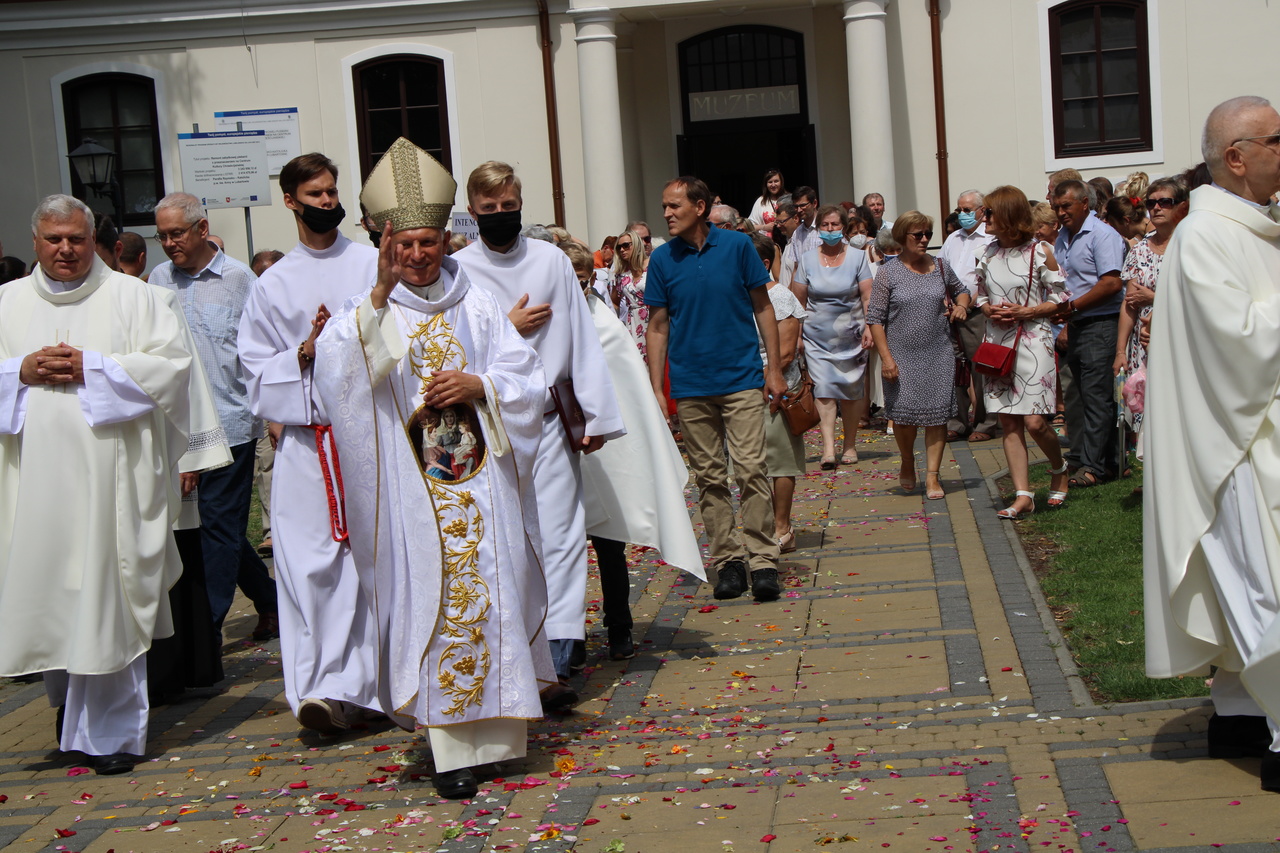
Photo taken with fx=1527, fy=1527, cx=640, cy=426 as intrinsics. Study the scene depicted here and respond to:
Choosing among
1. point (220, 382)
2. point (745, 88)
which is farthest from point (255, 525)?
point (745, 88)

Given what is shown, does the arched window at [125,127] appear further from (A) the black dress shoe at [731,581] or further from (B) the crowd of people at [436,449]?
(A) the black dress shoe at [731,581]

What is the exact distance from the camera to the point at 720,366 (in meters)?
7.78

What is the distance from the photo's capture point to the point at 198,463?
647cm

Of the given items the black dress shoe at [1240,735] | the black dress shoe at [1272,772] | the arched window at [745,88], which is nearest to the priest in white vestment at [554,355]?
the black dress shoe at [1240,735]

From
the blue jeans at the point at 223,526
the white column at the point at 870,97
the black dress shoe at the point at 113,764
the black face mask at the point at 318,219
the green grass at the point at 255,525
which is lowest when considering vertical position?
the green grass at the point at 255,525

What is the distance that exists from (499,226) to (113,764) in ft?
8.40

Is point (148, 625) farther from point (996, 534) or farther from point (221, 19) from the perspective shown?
point (221, 19)

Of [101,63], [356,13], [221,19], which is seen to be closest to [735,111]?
[356,13]

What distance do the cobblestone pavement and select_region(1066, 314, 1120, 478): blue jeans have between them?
2698 millimetres

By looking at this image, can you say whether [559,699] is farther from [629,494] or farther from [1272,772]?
[1272,772]

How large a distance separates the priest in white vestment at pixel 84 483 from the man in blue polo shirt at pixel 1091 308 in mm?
5817

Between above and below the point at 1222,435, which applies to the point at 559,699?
below

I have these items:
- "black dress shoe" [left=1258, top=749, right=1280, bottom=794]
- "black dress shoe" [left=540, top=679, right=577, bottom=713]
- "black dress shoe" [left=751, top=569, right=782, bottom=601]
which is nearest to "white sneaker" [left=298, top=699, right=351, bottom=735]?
"black dress shoe" [left=540, top=679, right=577, bottom=713]

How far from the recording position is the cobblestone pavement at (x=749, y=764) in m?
4.54
